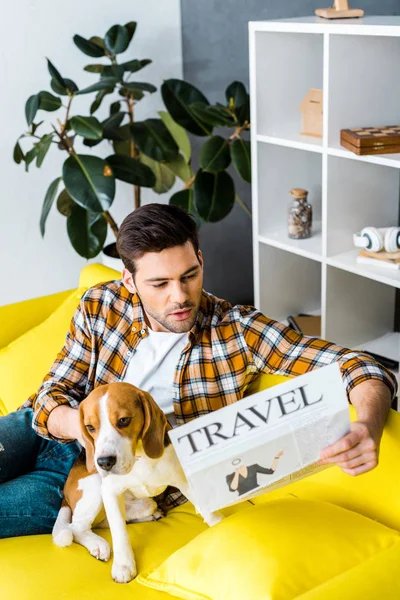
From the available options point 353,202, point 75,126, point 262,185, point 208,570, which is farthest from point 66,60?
point 208,570

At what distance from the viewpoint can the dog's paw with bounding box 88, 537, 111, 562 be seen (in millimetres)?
1556

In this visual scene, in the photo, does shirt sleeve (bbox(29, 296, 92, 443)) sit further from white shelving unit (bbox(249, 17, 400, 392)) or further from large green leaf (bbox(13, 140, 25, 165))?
large green leaf (bbox(13, 140, 25, 165))

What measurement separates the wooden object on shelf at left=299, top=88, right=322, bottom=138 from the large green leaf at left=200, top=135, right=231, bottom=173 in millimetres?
342

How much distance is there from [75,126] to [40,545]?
5.21ft

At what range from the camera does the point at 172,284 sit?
63.1 inches

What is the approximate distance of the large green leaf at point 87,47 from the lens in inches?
116

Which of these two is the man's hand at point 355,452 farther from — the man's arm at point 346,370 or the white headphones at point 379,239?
the white headphones at point 379,239

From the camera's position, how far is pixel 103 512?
1.63 metres

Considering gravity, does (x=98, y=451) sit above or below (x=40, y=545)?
above

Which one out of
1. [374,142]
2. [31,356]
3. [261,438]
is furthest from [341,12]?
[261,438]

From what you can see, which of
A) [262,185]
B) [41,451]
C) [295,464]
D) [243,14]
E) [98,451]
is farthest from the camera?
[243,14]

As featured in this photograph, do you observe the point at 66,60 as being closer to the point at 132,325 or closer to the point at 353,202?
the point at 353,202

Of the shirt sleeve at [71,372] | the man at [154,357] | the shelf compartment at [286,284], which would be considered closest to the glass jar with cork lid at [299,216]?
the shelf compartment at [286,284]

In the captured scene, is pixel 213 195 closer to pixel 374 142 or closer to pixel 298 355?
pixel 374 142
